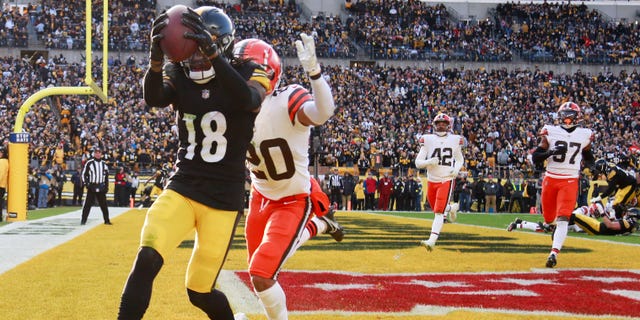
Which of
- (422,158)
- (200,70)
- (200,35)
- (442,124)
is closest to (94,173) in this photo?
(422,158)

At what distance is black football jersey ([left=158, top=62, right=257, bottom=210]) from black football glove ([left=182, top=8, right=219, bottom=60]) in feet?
0.89

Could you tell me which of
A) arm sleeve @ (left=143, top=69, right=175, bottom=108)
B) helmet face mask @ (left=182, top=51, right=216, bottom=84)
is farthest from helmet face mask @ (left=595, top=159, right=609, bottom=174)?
arm sleeve @ (left=143, top=69, right=175, bottom=108)

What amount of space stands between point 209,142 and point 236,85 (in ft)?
1.28

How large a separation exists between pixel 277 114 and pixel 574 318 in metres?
2.59

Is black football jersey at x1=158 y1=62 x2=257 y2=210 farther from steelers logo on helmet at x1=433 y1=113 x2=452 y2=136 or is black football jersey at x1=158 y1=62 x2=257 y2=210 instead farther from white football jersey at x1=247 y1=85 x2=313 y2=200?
steelers logo on helmet at x1=433 y1=113 x2=452 y2=136

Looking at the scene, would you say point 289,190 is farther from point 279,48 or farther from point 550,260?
point 279,48

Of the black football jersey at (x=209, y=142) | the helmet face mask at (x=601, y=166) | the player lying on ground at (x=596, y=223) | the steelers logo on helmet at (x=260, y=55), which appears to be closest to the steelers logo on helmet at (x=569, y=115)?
the player lying on ground at (x=596, y=223)

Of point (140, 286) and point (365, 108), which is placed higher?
point (140, 286)

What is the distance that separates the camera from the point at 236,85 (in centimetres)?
371

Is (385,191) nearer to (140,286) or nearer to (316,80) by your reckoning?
(316,80)

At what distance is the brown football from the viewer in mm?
3678

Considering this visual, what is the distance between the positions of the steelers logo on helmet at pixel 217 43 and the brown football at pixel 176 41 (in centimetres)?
15

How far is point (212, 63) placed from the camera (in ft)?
12.0

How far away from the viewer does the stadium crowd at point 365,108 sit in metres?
29.0
